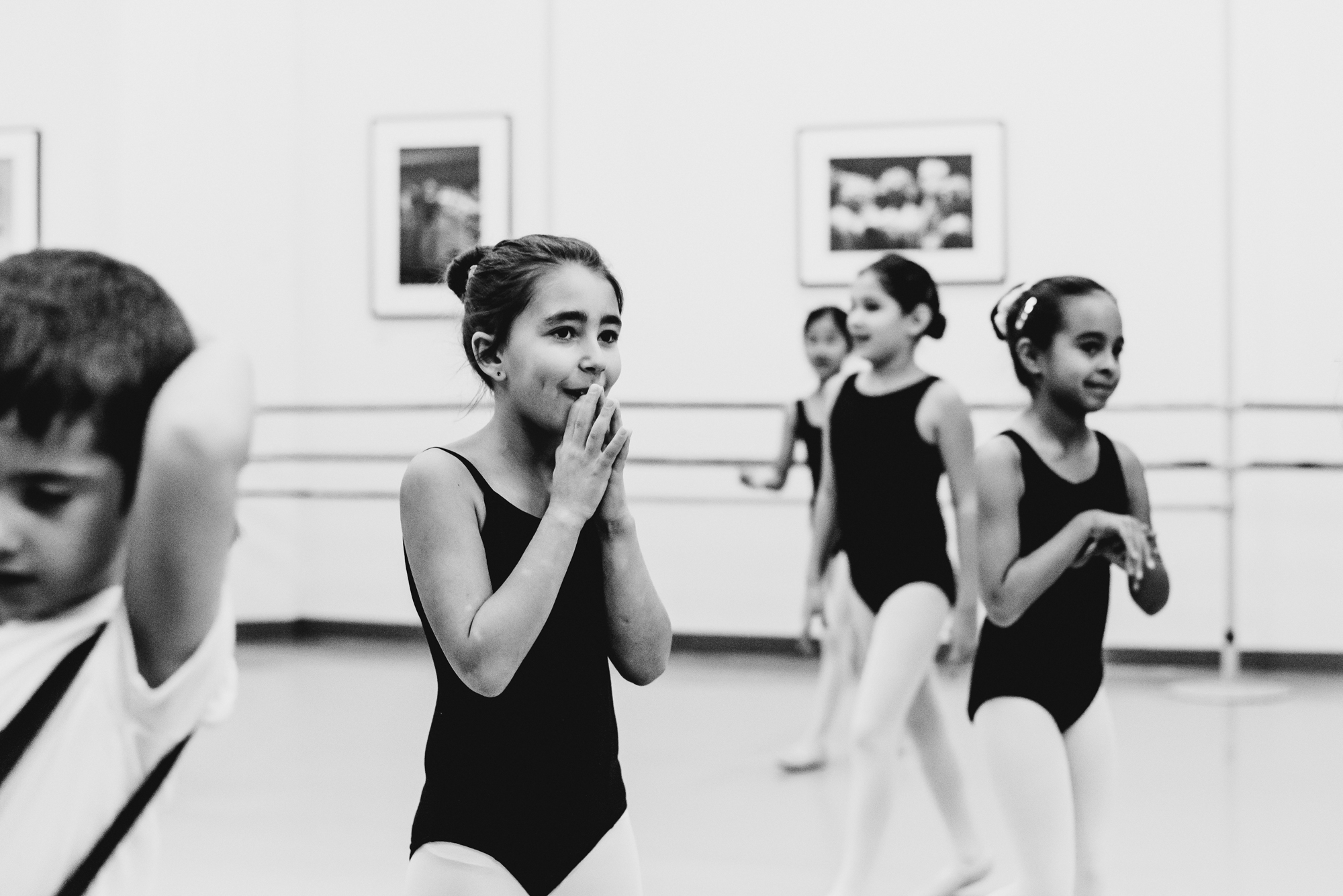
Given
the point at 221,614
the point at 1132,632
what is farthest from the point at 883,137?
the point at 221,614

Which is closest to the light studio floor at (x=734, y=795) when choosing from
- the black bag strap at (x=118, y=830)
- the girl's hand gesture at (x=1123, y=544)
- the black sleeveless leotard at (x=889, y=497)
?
the black sleeveless leotard at (x=889, y=497)

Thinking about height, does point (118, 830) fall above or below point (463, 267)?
below

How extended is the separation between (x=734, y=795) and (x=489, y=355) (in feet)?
7.91

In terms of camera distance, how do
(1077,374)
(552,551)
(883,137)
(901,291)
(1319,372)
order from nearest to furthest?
(552,551), (1077,374), (901,291), (1319,372), (883,137)

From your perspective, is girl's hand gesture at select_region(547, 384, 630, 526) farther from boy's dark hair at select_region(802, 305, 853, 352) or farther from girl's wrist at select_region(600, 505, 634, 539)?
boy's dark hair at select_region(802, 305, 853, 352)

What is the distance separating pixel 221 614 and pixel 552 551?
50cm

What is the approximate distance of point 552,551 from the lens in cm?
123

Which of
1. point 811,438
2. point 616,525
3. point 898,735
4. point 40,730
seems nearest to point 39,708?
point 40,730

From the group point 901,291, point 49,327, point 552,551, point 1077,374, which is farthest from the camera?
point 901,291

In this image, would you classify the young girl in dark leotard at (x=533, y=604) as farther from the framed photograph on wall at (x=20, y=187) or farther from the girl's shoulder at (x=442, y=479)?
the framed photograph on wall at (x=20, y=187)

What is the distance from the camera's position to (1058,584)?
199 centimetres

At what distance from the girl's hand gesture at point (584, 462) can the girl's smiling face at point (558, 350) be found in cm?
8

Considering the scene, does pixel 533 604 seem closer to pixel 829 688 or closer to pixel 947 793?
pixel 947 793

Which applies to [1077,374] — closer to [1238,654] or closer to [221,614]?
[221,614]
